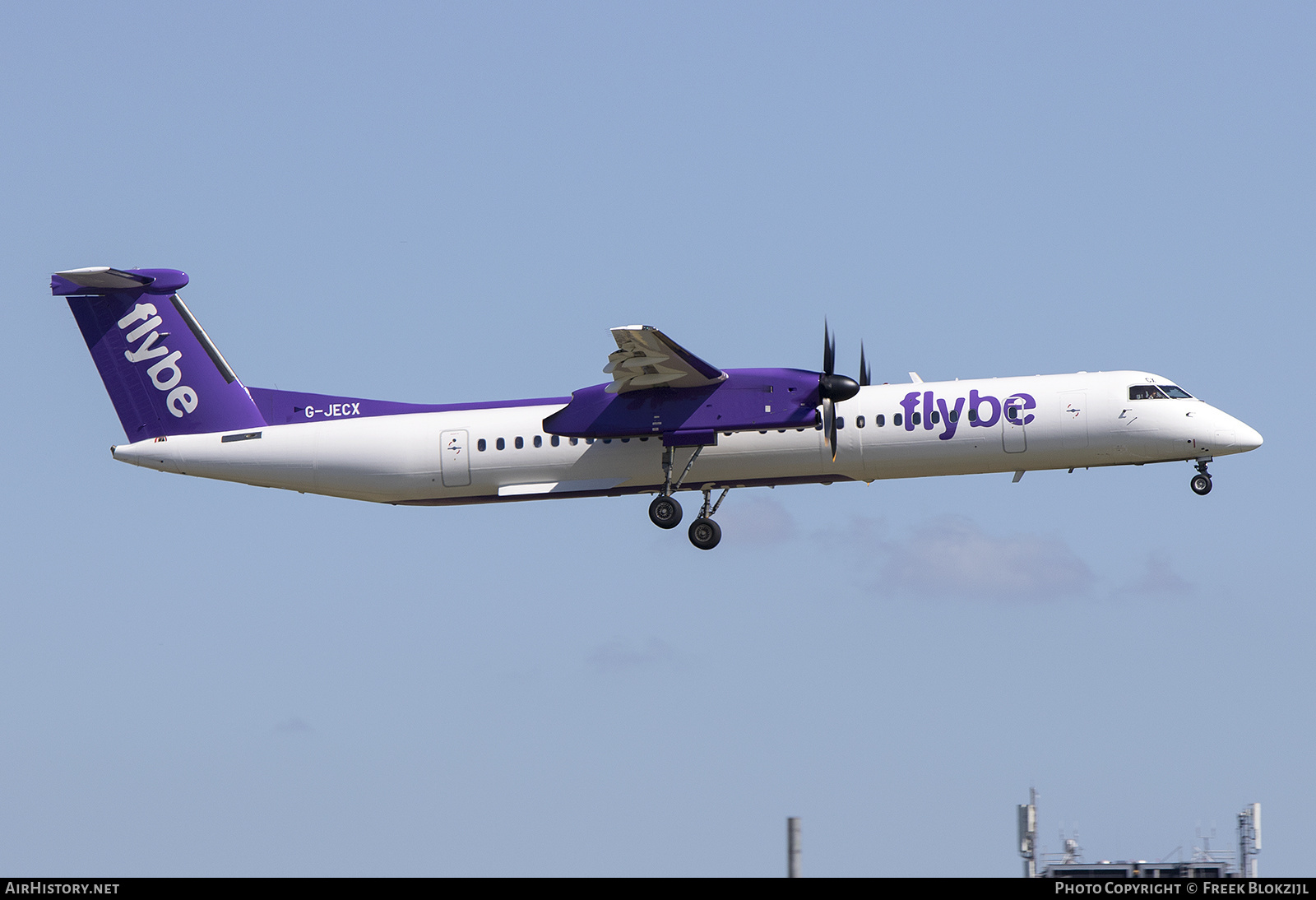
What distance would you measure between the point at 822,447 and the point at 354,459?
Result: 34.1 ft

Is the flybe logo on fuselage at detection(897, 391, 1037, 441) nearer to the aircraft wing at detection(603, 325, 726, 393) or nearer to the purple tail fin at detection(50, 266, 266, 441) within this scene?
the aircraft wing at detection(603, 325, 726, 393)

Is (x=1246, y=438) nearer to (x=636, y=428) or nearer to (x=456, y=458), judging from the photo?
(x=636, y=428)

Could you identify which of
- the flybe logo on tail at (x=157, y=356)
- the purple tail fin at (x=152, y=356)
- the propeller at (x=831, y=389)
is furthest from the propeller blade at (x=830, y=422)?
Result: the flybe logo on tail at (x=157, y=356)

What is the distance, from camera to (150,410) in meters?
38.6

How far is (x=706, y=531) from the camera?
37.0 m

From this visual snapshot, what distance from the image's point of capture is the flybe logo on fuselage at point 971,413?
1388 inches

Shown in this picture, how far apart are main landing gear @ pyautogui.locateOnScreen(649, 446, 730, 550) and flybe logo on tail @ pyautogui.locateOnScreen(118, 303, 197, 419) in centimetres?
1120

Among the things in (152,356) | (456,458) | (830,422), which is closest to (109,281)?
(152,356)

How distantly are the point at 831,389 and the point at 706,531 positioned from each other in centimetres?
468

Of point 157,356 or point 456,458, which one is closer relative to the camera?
point 456,458

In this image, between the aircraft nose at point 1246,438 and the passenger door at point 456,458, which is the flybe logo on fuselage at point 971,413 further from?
the passenger door at point 456,458
